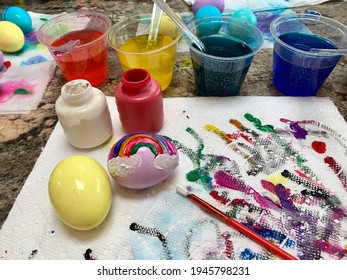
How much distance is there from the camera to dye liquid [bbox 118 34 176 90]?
0.68 m

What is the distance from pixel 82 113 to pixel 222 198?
0.97ft

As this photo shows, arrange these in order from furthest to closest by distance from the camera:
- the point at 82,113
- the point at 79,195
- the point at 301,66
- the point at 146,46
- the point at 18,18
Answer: the point at 18,18
the point at 146,46
the point at 301,66
the point at 82,113
the point at 79,195

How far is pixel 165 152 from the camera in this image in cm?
52

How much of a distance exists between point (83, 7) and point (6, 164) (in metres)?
0.77

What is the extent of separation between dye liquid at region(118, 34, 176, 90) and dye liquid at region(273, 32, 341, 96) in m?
0.25

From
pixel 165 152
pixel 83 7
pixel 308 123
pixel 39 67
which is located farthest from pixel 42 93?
pixel 308 123

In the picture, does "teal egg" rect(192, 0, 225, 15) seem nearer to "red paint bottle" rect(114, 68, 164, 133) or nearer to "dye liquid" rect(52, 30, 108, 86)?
"dye liquid" rect(52, 30, 108, 86)

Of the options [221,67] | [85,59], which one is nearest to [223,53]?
[221,67]

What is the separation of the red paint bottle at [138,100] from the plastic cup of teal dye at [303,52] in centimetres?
30

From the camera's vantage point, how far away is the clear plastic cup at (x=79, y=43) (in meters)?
0.71

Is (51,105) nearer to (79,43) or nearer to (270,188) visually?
(79,43)

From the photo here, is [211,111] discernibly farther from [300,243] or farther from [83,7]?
[83,7]

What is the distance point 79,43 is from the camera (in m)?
0.75

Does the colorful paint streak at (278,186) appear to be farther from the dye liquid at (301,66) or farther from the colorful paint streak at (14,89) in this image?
the colorful paint streak at (14,89)
